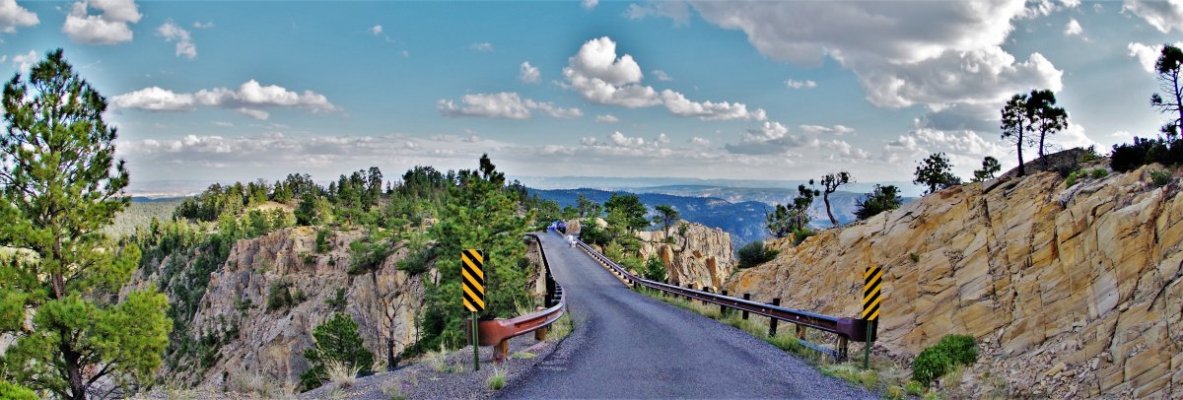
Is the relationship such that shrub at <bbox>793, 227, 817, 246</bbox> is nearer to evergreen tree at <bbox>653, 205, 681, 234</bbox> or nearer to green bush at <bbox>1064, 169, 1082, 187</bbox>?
green bush at <bbox>1064, 169, 1082, 187</bbox>

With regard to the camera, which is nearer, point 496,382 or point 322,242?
point 496,382

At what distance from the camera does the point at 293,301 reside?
257 ft

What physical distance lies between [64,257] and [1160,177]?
25.5 meters

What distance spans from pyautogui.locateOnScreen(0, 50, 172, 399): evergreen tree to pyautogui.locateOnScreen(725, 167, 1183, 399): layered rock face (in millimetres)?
18920

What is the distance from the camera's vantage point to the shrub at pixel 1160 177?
1150 cm

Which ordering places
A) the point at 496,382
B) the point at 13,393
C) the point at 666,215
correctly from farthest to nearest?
the point at 666,215
the point at 496,382
the point at 13,393

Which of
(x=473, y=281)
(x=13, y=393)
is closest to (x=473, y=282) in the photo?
(x=473, y=281)

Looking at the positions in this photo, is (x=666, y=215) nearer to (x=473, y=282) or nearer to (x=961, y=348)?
(x=961, y=348)

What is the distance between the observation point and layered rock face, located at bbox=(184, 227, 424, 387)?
215ft

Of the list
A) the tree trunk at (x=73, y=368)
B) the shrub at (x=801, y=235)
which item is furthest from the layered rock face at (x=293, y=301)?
the tree trunk at (x=73, y=368)

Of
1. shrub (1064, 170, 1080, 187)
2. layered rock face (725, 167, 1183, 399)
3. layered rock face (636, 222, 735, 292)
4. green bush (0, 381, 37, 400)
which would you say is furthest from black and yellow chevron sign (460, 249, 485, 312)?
layered rock face (636, 222, 735, 292)

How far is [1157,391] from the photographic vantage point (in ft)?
23.4

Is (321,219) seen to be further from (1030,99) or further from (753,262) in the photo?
(1030,99)

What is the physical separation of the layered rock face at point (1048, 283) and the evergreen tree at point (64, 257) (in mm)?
18920
